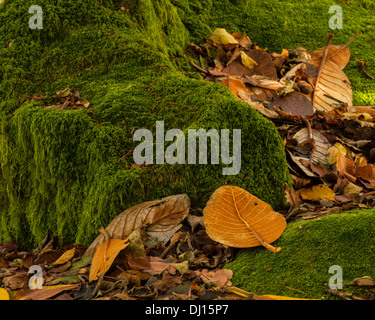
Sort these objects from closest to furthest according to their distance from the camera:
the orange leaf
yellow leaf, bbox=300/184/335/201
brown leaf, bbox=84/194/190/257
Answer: the orange leaf, brown leaf, bbox=84/194/190/257, yellow leaf, bbox=300/184/335/201

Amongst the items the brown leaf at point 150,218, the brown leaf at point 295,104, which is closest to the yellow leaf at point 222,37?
the brown leaf at point 295,104

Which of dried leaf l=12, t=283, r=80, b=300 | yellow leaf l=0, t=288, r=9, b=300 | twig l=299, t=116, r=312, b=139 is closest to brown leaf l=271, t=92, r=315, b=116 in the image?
twig l=299, t=116, r=312, b=139

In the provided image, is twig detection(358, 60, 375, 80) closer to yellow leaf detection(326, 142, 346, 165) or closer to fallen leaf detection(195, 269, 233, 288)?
yellow leaf detection(326, 142, 346, 165)

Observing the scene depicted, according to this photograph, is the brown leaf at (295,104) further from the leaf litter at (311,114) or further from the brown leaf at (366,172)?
the brown leaf at (366,172)

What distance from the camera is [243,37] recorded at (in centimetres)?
452

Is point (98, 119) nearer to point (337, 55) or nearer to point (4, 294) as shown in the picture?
point (4, 294)

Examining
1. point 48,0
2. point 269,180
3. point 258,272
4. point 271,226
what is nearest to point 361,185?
point 269,180

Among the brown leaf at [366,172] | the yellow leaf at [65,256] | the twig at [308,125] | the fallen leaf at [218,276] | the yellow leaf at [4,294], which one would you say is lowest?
the yellow leaf at [4,294]

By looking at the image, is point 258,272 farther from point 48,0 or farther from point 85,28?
point 48,0

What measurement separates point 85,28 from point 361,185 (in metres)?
2.29

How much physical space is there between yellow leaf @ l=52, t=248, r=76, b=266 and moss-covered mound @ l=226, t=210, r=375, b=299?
849mm

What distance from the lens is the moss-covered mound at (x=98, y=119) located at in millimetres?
2609

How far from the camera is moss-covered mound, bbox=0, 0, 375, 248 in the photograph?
103 inches
